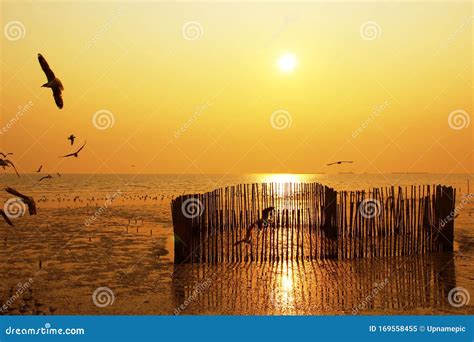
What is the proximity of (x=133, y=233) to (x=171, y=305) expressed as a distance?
909cm

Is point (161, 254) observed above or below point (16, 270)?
above

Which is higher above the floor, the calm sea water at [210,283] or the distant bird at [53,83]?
the distant bird at [53,83]

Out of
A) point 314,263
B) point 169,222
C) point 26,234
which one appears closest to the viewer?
point 314,263

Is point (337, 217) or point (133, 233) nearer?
point (337, 217)

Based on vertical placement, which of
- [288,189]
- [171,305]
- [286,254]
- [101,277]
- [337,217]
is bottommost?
[171,305]

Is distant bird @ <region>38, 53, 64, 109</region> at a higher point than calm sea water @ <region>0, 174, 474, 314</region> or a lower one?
higher

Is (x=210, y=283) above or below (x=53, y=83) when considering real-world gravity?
below

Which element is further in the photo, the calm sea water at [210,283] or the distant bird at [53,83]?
the calm sea water at [210,283]

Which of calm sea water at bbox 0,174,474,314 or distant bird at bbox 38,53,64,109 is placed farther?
calm sea water at bbox 0,174,474,314

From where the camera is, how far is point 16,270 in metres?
11.4

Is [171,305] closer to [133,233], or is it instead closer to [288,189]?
[288,189]

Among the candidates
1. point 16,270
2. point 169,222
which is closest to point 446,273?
point 16,270

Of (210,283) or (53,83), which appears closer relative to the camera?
(53,83)

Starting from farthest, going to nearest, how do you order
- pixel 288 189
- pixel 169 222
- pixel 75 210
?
1. pixel 75 210
2. pixel 169 222
3. pixel 288 189
